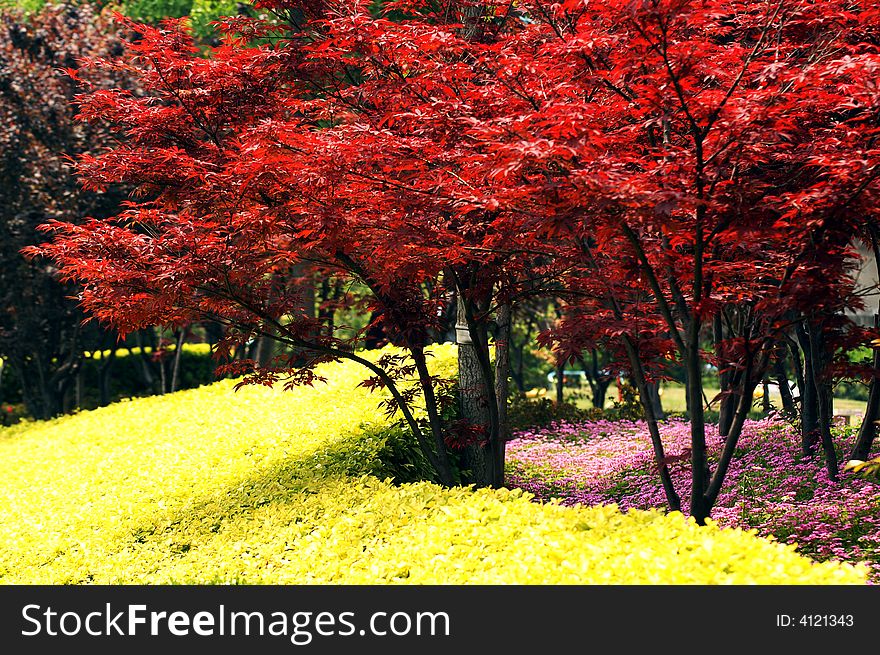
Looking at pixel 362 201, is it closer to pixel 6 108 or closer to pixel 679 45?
pixel 679 45

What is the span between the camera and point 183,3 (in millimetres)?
16406

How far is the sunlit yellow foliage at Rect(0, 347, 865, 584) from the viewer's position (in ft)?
11.8

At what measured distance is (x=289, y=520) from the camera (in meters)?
5.75

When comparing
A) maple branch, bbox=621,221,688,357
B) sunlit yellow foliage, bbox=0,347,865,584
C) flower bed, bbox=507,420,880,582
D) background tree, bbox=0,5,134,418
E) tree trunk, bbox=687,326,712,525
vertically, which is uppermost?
background tree, bbox=0,5,134,418

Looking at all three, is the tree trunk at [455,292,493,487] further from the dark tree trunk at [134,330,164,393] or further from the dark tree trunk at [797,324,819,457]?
the dark tree trunk at [134,330,164,393]

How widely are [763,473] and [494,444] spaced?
2.44 metres

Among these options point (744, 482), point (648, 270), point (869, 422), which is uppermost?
point (648, 270)

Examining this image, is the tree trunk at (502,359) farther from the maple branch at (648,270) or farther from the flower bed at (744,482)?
the maple branch at (648,270)

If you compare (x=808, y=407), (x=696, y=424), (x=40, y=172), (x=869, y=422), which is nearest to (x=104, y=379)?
(x=40, y=172)

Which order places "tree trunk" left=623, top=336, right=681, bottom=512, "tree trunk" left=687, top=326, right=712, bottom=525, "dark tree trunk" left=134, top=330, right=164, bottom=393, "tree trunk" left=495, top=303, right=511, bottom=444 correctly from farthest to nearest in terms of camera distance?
"dark tree trunk" left=134, top=330, right=164, bottom=393 < "tree trunk" left=495, top=303, right=511, bottom=444 < "tree trunk" left=623, top=336, right=681, bottom=512 < "tree trunk" left=687, top=326, right=712, bottom=525

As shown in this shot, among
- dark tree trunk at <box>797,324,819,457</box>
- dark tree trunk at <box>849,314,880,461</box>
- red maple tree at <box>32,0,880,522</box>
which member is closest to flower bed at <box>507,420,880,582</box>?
dark tree trunk at <box>797,324,819,457</box>

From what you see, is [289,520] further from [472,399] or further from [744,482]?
[744,482]

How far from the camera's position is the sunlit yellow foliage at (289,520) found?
3.60 meters

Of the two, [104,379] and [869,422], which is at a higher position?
[104,379]
